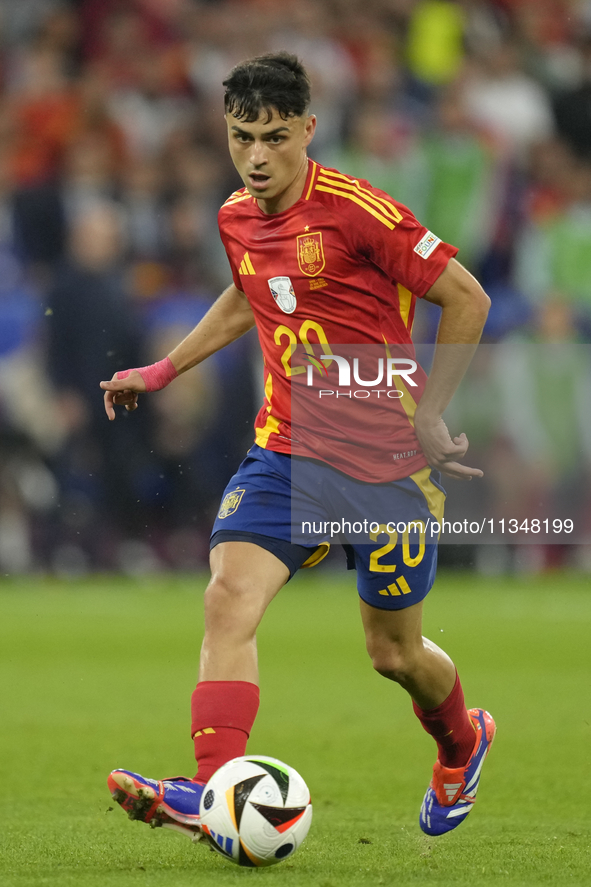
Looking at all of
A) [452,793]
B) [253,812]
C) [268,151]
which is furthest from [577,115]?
[253,812]

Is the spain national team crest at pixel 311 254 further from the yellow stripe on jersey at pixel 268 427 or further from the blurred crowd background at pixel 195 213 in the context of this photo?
the blurred crowd background at pixel 195 213

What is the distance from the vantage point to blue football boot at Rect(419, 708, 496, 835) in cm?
447

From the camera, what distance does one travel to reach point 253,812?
11.9 ft

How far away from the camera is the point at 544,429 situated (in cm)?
1125

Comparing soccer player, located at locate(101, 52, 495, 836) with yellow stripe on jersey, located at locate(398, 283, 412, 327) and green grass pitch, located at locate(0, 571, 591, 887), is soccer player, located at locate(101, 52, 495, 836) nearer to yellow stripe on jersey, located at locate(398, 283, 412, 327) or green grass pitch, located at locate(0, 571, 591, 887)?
yellow stripe on jersey, located at locate(398, 283, 412, 327)

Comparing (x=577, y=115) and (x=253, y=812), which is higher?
(x=577, y=115)

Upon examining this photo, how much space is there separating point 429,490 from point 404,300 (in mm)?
585

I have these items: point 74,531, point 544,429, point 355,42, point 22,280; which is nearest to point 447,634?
point 544,429

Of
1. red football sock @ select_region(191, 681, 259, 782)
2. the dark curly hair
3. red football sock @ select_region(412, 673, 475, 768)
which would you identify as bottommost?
red football sock @ select_region(412, 673, 475, 768)

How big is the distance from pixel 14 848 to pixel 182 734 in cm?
213

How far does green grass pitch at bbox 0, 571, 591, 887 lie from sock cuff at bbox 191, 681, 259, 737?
0.39 meters

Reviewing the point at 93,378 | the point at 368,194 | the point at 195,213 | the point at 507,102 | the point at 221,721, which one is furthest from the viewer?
the point at 507,102

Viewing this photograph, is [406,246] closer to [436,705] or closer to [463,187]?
[436,705]

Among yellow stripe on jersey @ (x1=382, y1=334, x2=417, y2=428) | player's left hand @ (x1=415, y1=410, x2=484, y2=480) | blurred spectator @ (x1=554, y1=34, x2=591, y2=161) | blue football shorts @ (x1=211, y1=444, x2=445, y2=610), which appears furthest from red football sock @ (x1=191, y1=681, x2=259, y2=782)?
blurred spectator @ (x1=554, y1=34, x2=591, y2=161)
